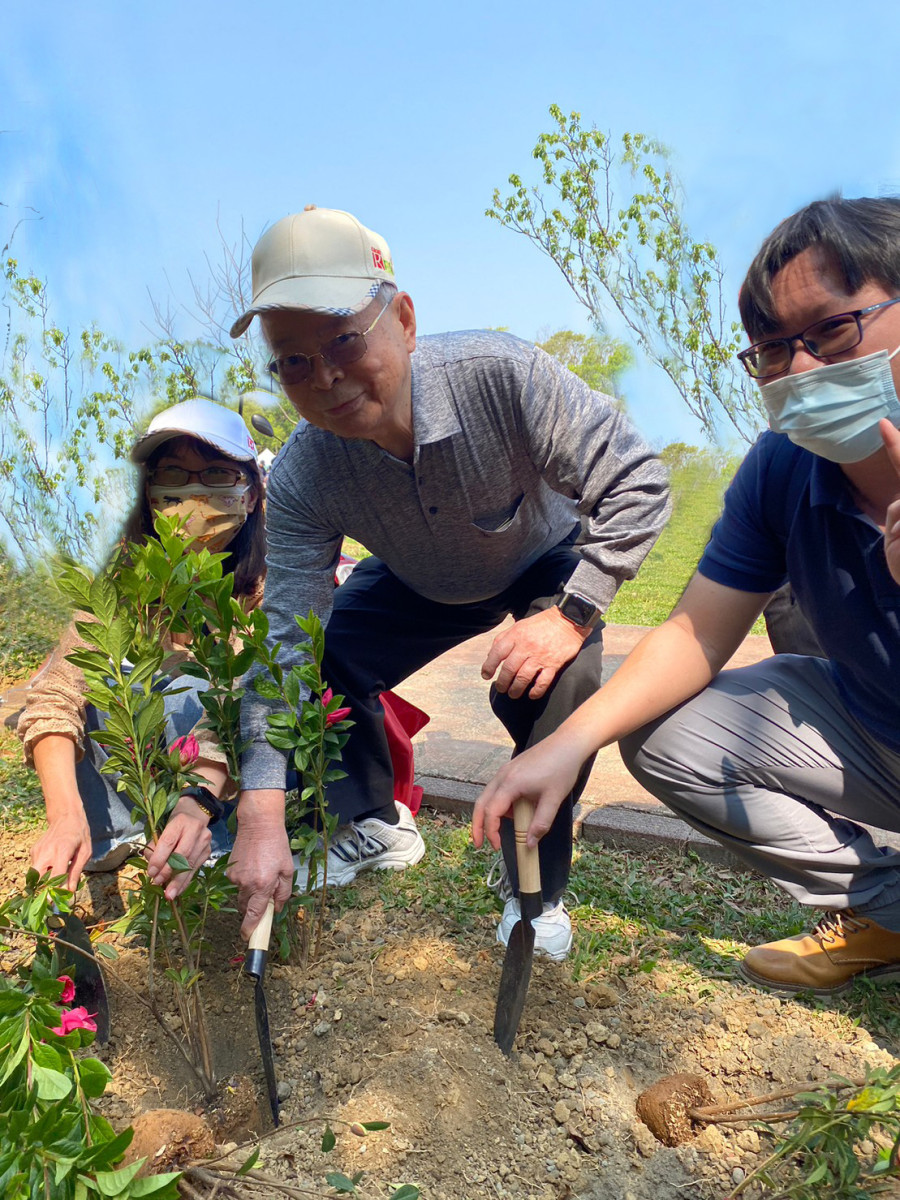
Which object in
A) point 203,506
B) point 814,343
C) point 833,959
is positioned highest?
point 814,343

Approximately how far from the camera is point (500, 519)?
2641mm

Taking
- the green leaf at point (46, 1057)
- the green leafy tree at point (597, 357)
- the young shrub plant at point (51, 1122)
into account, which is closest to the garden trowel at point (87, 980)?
the young shrub plant at point (51, 1122)

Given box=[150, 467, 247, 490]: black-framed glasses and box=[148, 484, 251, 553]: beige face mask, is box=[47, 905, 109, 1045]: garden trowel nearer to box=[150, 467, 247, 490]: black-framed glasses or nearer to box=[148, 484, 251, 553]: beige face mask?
box=[148, 484, 251, 553]: beige face mask

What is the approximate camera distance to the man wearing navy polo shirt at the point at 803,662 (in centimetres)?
190

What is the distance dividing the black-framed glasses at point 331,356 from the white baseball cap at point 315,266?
7 centimetres

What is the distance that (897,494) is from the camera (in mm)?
2021

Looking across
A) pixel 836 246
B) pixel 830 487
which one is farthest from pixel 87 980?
pixel 836 246

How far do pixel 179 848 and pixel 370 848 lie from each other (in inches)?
47.6

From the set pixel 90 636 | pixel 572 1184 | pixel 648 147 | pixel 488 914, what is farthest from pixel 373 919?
pixel 648 147

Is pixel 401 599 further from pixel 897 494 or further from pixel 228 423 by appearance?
pixel 897 494

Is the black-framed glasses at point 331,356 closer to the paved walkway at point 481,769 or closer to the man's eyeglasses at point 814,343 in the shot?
the man's eyeglasses at point 814,343

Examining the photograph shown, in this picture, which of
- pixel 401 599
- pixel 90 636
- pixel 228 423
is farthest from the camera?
pixel 401 599

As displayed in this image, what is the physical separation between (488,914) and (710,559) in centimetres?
127

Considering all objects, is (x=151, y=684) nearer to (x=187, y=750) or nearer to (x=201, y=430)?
(x=187, y=750)
